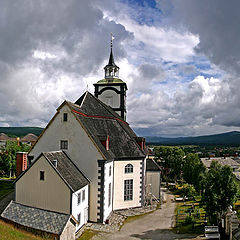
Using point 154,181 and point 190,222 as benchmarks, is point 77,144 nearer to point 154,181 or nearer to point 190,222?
point 190,222

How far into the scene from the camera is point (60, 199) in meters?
18.9

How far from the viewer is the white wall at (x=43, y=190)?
18.9 meters

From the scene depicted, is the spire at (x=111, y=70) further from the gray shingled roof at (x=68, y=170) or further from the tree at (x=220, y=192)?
the tree at (x=220, y=192)

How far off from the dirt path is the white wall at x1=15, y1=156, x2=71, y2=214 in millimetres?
4437

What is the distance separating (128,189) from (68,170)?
362 inches

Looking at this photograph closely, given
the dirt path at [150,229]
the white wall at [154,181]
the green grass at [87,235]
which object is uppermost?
the white wall at [154,181]

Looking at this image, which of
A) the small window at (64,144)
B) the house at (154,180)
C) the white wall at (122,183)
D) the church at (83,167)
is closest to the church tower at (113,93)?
the church at (83,167)

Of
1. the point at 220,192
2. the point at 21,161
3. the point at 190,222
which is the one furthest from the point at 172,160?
the point at 21,161

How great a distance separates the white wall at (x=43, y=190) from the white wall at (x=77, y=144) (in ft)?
14.1

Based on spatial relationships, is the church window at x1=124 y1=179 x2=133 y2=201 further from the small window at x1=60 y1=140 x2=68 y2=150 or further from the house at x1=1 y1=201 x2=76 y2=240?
the house at x1=1 y1=201 x2=76 y2=240

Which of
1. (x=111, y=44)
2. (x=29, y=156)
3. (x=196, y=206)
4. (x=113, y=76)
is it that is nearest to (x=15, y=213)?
(x=29, y=156)

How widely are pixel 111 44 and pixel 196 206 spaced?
30691 mm

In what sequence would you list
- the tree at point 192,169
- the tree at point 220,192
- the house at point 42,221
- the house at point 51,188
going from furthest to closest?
the tree at point 192,169, the tree at point 220,192, the house at point 51,188, the house at point 42,221

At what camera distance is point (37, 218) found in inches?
687
